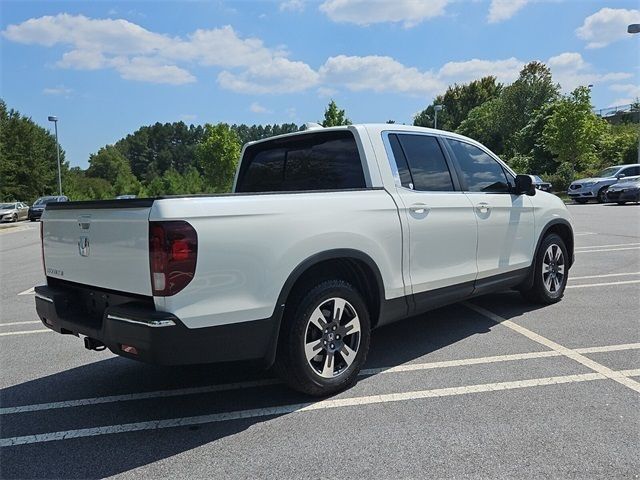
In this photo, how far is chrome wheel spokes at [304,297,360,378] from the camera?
3.47m

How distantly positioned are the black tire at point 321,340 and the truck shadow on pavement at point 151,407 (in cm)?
22

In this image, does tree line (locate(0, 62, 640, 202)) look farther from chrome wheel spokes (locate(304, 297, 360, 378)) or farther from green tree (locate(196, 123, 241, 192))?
chrome wheel spokes (locate(304, 297, 360, 378))

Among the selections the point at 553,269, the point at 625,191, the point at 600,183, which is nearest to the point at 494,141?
the point at 600,183

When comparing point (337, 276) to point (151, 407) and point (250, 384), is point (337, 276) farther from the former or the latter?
point (151, 407)

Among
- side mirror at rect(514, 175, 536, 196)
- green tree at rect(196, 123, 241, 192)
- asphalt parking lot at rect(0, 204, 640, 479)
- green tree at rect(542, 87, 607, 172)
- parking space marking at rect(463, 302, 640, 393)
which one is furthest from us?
green tree at rect(196, 123, 241, 192)

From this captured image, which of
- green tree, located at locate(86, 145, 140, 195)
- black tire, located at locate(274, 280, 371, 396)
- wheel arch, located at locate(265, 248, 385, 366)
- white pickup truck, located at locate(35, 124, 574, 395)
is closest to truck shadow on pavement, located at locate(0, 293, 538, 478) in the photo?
black tire, located at locate(274, 280, 371, 396)

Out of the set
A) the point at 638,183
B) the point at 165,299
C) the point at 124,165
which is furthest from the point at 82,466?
the point at 124,165

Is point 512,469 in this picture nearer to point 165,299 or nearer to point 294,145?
point 165,299

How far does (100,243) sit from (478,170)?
3.53 meters

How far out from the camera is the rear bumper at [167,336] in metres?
2.83

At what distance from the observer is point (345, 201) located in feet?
11.9

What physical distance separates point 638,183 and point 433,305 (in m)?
22.2

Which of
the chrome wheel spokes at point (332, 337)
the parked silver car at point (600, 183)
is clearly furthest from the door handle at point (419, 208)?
the parked silver car at point (600, 183)

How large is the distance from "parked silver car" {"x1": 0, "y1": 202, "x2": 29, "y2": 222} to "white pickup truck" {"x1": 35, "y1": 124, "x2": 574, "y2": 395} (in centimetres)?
3120
